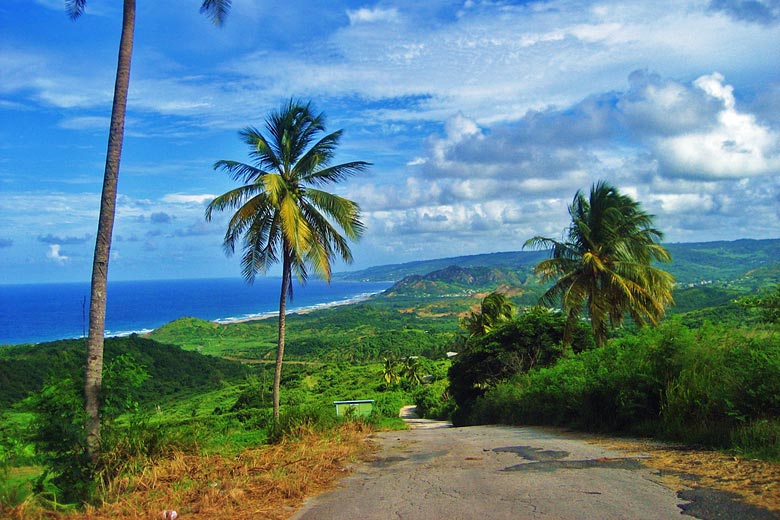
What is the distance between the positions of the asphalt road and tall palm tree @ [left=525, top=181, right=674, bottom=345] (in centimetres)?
1210

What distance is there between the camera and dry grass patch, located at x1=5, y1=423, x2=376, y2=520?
17.4 ft

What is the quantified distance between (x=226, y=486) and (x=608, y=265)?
16639mm

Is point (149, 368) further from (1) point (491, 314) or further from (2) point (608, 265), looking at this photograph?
(2) point (608, 265)

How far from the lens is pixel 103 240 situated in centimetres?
742

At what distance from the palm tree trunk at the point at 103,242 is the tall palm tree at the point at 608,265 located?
14776 mm

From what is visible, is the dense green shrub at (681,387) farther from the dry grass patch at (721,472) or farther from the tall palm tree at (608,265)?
the tall palm tree at (608,265)

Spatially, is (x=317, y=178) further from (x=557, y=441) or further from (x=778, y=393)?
(x=778, y=393)

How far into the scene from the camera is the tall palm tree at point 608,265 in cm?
1880

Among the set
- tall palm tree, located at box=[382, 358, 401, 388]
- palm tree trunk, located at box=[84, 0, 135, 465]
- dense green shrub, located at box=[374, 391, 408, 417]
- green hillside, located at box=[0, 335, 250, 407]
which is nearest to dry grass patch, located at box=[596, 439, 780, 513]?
palm tree trunk, located at box=[84, 0, 135, 465]

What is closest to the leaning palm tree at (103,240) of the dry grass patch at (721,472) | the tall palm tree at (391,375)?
the dry grass patch at (721,472)

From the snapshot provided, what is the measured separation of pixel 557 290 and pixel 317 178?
401 inches

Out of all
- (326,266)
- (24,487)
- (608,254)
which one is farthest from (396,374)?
(24,487)

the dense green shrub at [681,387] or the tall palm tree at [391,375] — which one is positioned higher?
the dense green shrub at [681,387]

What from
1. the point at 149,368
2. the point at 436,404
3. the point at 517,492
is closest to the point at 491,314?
the point at 436,404
